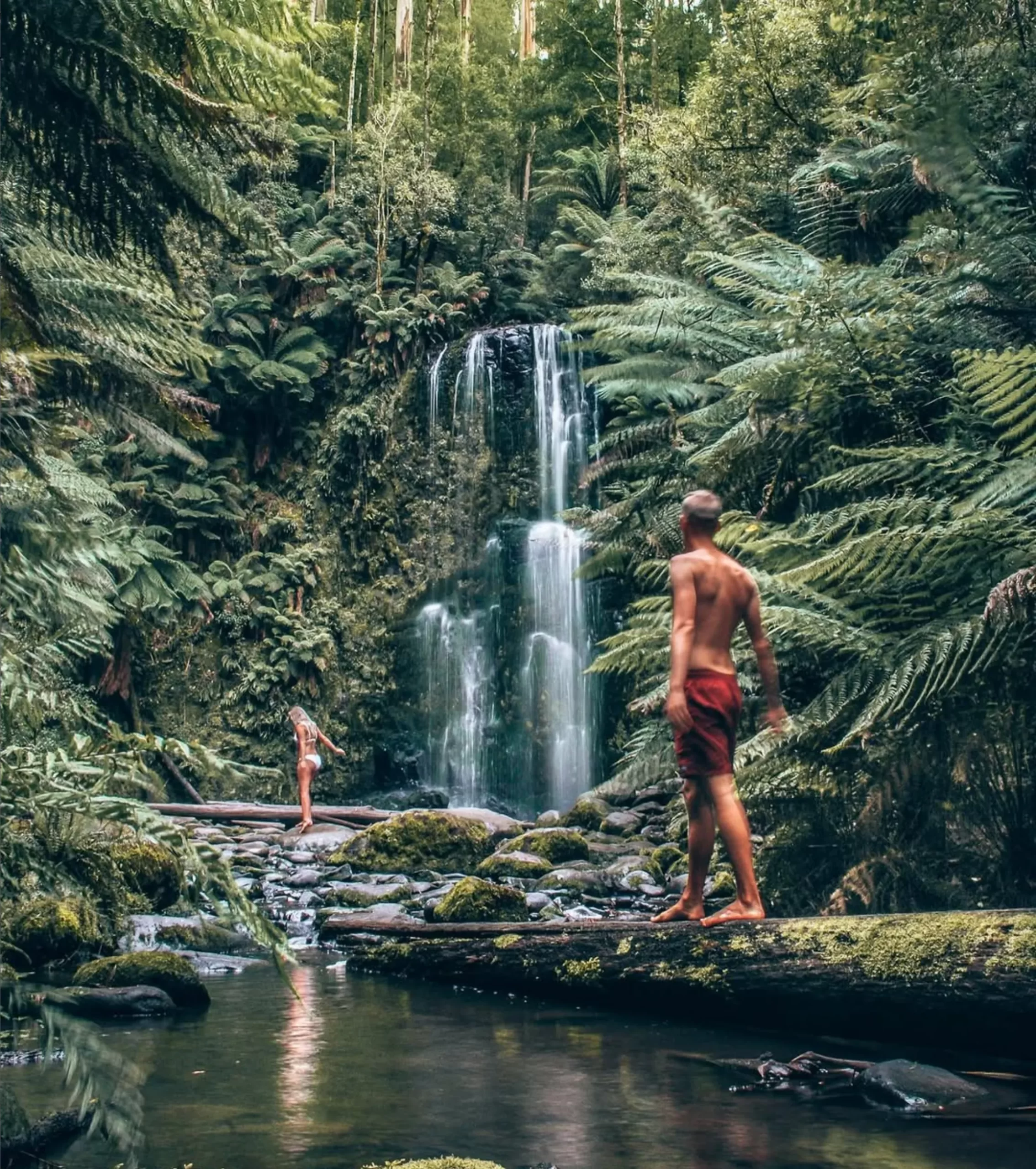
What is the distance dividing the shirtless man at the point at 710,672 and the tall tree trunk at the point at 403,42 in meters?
25.0

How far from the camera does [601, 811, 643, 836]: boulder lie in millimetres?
13203

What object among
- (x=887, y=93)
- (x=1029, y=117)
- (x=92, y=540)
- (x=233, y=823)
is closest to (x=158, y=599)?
(x=233, y=823)

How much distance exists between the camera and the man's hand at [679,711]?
4.70 metres

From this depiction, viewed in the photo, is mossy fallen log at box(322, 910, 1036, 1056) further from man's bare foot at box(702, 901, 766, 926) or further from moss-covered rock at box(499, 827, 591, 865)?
moss-covered rock at box(499, 827, 591, 865)

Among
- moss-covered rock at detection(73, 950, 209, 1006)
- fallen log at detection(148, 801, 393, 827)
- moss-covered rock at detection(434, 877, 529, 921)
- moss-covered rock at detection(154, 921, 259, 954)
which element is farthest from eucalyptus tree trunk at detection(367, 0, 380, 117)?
moss-covered rock at detection(73, 950, 209, 1006)

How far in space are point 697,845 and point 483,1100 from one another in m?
1.35

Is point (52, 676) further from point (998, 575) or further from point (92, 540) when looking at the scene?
point (998, 575)

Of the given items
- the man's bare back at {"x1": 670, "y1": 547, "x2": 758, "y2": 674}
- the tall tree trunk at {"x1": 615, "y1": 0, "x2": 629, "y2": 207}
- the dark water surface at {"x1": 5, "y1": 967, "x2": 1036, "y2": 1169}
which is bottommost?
the dark water surface at {"x1": 5, "y1": 967, "x2": 1036, "y2": 1169}

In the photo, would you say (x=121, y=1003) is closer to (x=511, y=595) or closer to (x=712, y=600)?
(x=712, y=600)

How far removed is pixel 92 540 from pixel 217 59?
1.17 metres

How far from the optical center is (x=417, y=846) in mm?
11750

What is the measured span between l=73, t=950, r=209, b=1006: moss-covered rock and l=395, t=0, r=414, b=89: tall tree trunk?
80.4 feet

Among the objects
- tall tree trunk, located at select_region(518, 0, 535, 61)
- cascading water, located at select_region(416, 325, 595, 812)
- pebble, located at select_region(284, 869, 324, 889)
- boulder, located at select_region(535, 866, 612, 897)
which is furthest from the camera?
tall tree trunk, located at select_region(518, 0, 535, 61)

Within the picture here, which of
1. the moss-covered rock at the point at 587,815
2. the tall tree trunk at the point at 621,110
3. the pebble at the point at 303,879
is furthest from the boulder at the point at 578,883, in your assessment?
the tall tree trunk at the point at 621,110
